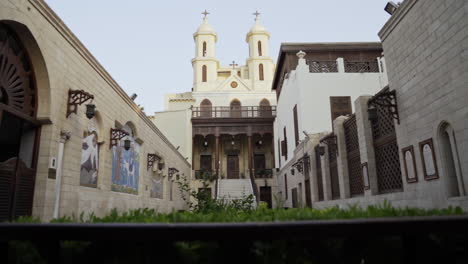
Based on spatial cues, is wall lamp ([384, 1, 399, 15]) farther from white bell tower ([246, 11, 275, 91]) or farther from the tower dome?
the tower dome

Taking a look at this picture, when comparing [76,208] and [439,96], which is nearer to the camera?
[439,96]

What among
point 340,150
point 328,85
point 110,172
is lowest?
point 110,172

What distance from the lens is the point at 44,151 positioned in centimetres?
582

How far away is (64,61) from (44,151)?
189 centimetres

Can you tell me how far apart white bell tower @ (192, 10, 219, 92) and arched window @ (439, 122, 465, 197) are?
25.5 meters

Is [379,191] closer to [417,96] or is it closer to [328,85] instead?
[417,96]

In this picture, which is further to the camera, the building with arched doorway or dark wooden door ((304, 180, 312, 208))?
the building with arched doorway

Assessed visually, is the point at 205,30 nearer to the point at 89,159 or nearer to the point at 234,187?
the point at 234,187

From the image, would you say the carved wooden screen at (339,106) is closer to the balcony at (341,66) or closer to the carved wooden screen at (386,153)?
the balcony at (341,66)

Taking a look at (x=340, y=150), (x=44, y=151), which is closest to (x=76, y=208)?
(x=44, y=151)

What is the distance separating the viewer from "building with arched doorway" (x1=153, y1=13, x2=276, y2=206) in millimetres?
24984

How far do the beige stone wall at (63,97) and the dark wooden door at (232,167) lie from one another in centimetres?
1840

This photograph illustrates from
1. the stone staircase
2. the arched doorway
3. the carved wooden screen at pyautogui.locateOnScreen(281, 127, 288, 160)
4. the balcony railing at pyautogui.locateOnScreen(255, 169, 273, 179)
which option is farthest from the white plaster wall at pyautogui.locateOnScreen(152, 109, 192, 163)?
the arched doorway

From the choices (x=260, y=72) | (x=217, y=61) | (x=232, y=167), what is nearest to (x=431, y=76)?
(x=232, y=167)
